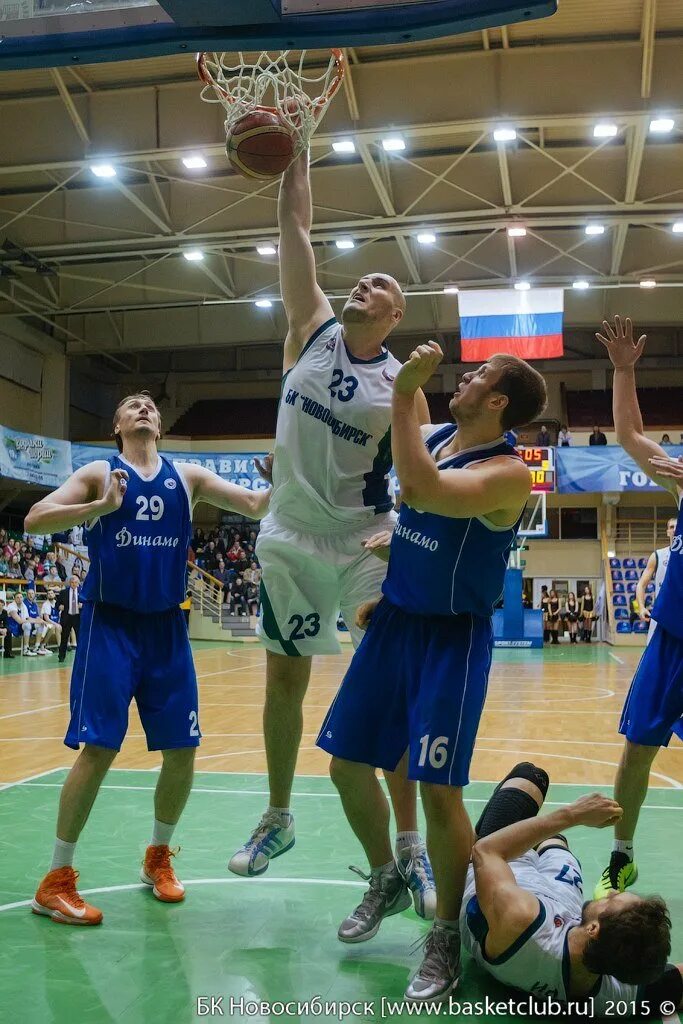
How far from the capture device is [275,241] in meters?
21.1

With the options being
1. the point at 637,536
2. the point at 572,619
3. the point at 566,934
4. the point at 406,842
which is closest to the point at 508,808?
the point at 406,842

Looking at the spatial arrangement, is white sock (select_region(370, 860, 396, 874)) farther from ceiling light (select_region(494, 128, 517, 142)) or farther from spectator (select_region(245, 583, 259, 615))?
spectator (select_region(245, 583, 259, 615))

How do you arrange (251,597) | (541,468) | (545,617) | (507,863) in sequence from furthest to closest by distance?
(545,617), (251,597), (541,468), (507,863)

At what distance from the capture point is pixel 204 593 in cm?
2712

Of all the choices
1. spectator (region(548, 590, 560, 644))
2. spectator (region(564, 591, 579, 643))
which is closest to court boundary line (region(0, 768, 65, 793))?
spectator (region(548, 590, 560, 644))

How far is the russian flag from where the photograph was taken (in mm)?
19391

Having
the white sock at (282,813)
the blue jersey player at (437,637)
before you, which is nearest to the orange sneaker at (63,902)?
the white sock at (282,813)

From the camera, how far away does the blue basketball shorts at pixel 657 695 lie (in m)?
4.32

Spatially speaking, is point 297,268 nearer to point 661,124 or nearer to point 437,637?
point 437,637

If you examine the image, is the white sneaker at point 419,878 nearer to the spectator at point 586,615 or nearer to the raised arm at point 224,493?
the raised arm at point 224,493

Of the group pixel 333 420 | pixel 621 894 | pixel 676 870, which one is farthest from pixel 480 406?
pixel 676 870

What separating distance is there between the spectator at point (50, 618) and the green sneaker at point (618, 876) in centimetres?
1691

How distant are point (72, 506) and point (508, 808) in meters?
2.20

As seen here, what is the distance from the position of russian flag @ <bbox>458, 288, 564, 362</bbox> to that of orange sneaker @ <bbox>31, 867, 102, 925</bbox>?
53.5ft
